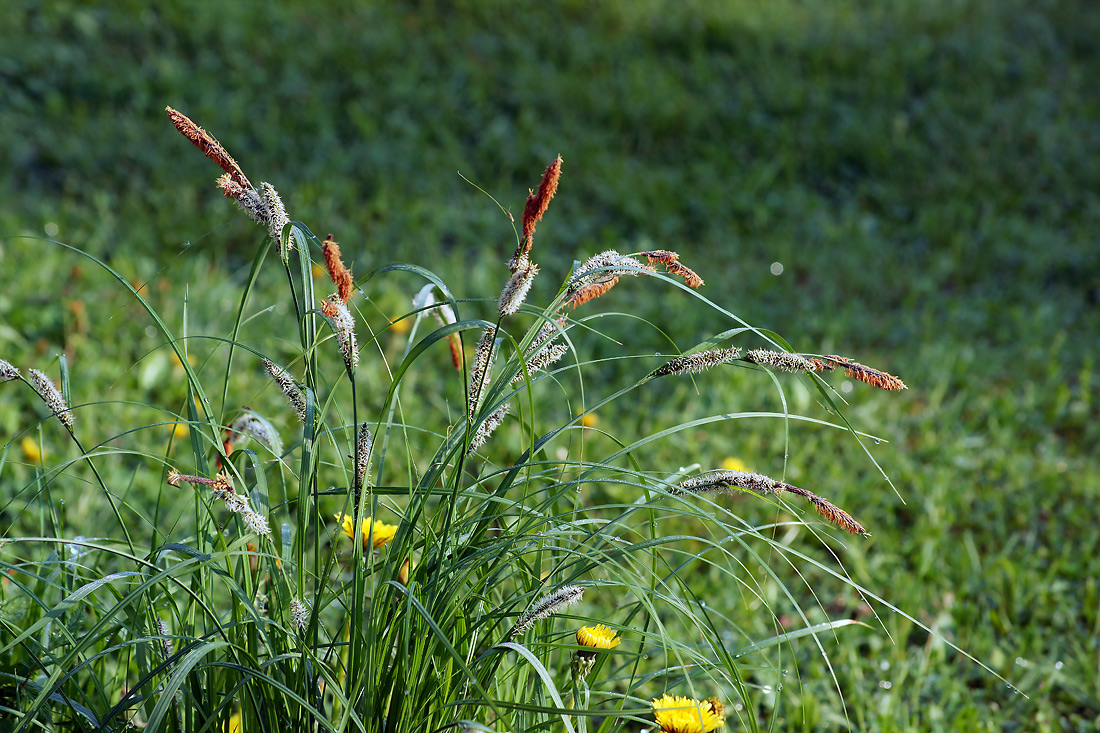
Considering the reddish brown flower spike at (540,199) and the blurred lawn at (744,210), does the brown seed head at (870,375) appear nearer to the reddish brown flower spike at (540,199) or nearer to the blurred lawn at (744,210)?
the reddish brown flower spike at (540,199)

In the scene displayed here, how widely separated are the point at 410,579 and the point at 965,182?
4.84 meters

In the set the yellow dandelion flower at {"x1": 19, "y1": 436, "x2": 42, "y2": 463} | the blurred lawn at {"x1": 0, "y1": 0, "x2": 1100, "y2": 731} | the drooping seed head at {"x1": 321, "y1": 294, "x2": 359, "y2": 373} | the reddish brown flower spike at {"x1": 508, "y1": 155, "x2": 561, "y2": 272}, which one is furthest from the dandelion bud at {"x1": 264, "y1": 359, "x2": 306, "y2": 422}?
the yellow dandelion flower at {"x1": 19, "y1": 436, "x2": 42, "y2": 463}

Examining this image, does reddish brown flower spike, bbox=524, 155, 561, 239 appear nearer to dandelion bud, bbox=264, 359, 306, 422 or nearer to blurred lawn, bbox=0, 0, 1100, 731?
dandelion bud, bbox=264, 359, 306, 422

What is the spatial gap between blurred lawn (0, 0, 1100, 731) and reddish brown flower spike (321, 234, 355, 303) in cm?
125

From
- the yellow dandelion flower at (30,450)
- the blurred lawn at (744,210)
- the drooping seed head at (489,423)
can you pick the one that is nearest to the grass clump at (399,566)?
the drooping seed head at (489,423)

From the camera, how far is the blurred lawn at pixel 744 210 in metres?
2.52

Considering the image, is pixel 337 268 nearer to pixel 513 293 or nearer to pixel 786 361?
pixel 513 293

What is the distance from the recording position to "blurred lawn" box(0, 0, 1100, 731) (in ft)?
8.26

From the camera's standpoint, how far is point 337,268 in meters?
0.92

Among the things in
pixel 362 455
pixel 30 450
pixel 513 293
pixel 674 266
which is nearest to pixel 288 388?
pixel 362 455

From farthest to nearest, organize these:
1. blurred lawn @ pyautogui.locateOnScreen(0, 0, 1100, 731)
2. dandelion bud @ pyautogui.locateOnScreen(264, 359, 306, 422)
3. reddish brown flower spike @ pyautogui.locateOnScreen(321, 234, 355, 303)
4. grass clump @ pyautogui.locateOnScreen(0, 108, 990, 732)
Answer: blurred lawn @ pyautogui.locateOnScreen(0, 0, 1100, 731), dandelion bud @ pyautogui.locateOnScreen(264, 359, 306, 422), grass clump @ pyautogui.locateOnScreen(0, 108, 990, 732), reddish brown flower spike @ pyautogui.locateOnScreen(321, 234, 355, 303)

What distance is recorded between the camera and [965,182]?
503 cm

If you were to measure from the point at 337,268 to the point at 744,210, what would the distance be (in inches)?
162

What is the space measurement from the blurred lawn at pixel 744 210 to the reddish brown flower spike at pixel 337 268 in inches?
49.0
